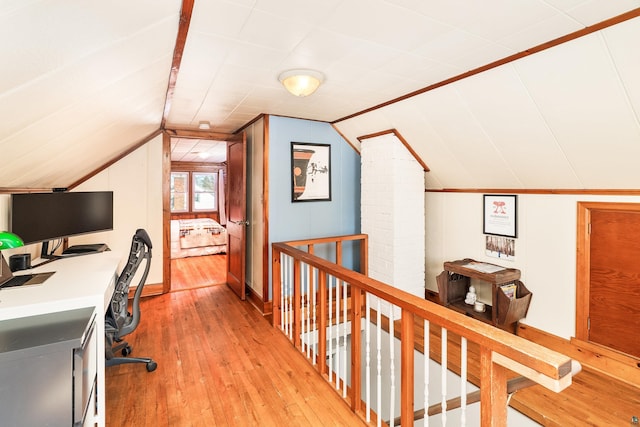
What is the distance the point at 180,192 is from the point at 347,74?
8.24 m

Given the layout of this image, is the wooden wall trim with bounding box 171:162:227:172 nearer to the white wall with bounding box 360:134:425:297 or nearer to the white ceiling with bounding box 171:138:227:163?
the white ceiling with bounding box 171:138:227:163

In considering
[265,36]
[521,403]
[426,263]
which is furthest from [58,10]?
[426,263]

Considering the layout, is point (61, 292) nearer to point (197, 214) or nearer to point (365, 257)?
point (365, 257)

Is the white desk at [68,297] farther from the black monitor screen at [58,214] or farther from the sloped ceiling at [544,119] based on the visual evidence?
the sloped ceiling at [544,119]

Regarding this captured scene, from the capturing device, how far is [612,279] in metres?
2.62

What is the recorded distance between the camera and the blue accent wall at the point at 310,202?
376 cm

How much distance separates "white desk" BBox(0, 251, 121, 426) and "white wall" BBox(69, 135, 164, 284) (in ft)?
Result: 6.12

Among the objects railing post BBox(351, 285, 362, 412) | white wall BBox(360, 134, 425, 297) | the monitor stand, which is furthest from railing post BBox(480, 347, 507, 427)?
the monitor stand

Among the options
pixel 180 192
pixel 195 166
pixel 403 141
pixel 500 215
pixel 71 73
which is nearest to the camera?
pixel 71 73

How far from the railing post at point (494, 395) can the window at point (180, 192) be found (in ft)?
31.3

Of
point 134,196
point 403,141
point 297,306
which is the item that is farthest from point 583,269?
point 134,196

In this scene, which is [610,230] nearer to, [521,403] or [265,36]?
[521,403]

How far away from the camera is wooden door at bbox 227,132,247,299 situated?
4.09 m

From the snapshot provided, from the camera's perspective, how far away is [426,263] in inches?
166
